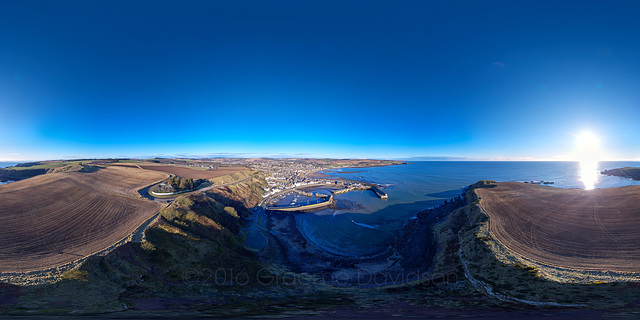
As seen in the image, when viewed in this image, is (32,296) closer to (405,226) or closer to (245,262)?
(245,262)

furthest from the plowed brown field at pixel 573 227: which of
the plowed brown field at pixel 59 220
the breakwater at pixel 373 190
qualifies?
the plowed brown field at pixel 59 220

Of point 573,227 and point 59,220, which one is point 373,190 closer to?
point 573,227

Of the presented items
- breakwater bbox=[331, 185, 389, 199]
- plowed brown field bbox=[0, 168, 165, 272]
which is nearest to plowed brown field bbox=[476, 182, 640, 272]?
breakwater bbox=[331, 185, 389, 199]

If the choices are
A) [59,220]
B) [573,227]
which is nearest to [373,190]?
[573,227]

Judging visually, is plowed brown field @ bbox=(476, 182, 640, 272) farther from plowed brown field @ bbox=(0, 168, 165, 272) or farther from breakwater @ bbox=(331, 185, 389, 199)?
plowed brown field @ bbox=(0, 168, 165, 272)

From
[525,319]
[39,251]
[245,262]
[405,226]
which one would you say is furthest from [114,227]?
[405,226]

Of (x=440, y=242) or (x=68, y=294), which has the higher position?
(x=68, y=294)

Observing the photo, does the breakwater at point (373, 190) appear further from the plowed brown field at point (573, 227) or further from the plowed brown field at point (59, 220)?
the plowed brown field at point (59, 220)
